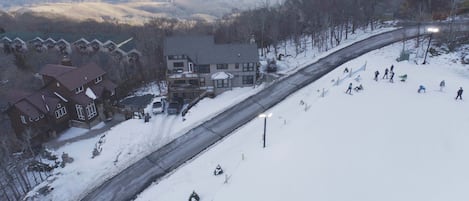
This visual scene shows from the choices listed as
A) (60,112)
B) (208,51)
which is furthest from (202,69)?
(60,112)

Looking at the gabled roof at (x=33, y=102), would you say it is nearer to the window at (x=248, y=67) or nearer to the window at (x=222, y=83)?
the window at (x=222, y=83)

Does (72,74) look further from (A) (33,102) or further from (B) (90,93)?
(A) (33,102)

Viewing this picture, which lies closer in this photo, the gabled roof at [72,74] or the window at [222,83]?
the gabled roof at [72,74]

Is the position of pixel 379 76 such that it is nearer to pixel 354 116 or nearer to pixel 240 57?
pixel 354 116

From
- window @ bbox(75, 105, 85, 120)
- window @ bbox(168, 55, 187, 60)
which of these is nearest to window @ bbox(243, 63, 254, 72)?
window @ bbox(168, 55, 187, 60)

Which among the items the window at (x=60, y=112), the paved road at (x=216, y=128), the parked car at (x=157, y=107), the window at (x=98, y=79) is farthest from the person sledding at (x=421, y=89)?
the window at (x=60, y=112)

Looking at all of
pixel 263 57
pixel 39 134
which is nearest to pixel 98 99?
pixel 39 134
